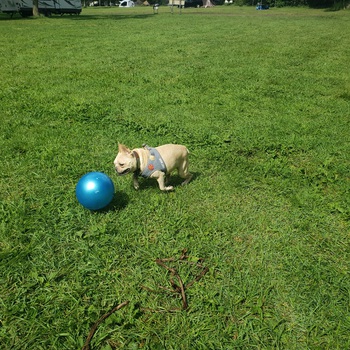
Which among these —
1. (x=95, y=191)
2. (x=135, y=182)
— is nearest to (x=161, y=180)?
(x=135, y=182)

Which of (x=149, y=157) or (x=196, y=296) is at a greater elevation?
(x=149, y=157)

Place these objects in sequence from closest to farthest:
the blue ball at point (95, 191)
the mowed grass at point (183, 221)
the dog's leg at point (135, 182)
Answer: the mowed grass at point (183, 221)
the blue ball at point (95, 191)
the dog's leg at point (135, 182)

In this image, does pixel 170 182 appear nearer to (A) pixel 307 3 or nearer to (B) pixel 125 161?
(B) pixel 125 161

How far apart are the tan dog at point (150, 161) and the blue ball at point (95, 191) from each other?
0.25m

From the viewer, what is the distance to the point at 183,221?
3.54m

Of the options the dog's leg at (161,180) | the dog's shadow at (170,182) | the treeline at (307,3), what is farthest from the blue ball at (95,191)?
the treeline at (307,3)

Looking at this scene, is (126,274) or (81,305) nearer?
(81,305)

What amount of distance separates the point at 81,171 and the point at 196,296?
2641 mm

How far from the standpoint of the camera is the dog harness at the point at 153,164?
11.8 feet

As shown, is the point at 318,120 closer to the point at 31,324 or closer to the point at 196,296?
the point at 196,296

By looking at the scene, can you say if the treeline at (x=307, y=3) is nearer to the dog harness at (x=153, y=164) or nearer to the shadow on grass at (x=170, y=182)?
the shadow on grass at (x=170, y=182)

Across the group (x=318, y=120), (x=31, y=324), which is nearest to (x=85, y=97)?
(x=318, y=120)

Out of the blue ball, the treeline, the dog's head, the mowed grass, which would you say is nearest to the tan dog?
the dog's head

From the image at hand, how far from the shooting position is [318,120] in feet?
21.3
